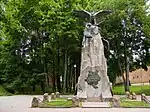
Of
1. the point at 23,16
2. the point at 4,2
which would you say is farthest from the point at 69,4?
the point at 4,2

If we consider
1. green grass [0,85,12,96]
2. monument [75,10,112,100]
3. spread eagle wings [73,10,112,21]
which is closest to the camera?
monument [75,10,112,100]

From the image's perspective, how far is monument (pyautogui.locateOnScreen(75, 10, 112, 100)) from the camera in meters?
21.8

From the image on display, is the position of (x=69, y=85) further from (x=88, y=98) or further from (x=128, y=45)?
(x=88, y=98)

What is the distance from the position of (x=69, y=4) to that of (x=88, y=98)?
14794 millimetres

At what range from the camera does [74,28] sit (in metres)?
33.3

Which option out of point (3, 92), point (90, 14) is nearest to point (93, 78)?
point (90, 14)

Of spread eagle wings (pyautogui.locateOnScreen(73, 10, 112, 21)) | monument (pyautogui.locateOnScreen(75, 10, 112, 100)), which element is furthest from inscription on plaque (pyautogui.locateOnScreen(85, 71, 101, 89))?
spread eagle wings (pyautogui.locateOnScreen(73, 10, 112, 21))

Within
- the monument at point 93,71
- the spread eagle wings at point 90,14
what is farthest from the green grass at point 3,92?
the spread eagle wings at point 90,14

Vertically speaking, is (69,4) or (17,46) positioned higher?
(69,4)

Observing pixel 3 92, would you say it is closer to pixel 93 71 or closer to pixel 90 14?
pixel 93 71

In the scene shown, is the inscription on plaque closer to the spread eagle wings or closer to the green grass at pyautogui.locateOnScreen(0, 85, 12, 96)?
the spread eagle wings

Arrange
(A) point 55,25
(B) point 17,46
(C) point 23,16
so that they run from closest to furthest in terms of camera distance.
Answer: (A) point 55,25
(C) point 23,16
(B) point 17,46

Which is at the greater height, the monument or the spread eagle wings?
the spread eagle wings

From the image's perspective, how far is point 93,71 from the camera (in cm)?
2195
